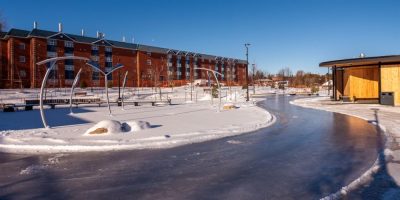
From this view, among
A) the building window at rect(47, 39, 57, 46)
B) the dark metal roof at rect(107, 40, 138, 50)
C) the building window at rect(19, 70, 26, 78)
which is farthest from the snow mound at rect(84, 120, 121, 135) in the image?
the dark metal roof at rect(107, 40, 138, 50)

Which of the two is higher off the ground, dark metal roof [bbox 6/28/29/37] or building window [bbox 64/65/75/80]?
dark metal roof [bbox 6/28/29/37]

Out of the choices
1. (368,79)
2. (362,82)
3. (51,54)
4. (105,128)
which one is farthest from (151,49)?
(105,128)

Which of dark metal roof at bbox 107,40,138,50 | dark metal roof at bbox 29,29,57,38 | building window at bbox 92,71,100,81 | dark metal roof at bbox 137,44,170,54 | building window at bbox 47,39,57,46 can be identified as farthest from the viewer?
dark metal roof at bbox 137,44,170,54

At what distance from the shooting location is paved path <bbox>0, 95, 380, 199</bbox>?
18.7 feet

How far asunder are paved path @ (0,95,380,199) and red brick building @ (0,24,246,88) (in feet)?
121

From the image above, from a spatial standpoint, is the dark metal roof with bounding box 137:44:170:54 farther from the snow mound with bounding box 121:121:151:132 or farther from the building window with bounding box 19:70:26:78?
the snow mound with bounding box 121:121:151:132

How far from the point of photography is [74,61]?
61.2m

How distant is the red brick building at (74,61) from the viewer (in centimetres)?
5419

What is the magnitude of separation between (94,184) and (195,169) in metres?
2.22

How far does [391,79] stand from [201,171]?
2470 cm

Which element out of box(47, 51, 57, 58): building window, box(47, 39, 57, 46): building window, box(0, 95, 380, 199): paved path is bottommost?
box(0, 95, 380, 199): paved path

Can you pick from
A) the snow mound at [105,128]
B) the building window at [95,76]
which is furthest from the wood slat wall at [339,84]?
the building window at [95,76]

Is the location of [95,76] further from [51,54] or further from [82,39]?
[51,54]

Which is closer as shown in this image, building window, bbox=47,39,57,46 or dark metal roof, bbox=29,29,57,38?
dark metal roof, bbox=29,29,57,38
